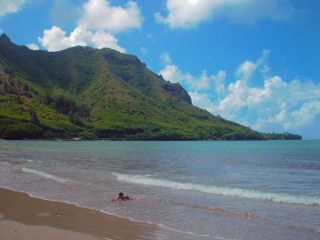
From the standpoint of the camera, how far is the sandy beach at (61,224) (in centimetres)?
802

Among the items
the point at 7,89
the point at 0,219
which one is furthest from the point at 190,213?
the point at 7,89

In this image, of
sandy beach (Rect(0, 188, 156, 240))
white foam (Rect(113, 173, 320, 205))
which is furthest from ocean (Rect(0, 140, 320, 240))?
sandy beach (Rect(0, 188, 156, 240))

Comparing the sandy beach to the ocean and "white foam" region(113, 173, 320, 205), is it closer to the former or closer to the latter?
the ocean

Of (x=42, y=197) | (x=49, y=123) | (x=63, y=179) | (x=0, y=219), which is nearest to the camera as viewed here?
(x=0, y=219)

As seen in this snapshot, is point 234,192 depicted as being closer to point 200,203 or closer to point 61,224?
point 200,203

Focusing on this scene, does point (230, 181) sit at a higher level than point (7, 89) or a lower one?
lower

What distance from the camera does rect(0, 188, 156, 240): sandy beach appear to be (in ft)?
26.3

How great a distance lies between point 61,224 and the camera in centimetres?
909

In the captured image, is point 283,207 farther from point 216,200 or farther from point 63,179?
point 63,179

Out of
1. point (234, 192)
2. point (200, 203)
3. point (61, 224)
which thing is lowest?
point (61, 224)

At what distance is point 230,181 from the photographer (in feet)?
65.0

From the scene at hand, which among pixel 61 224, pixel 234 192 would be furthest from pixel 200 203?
pixel 61 224

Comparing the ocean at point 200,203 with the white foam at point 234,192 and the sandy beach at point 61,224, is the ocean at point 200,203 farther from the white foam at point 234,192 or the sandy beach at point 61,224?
the sandy beach at point 61,224

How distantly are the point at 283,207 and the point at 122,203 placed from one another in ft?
25.6
